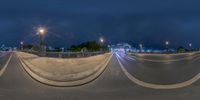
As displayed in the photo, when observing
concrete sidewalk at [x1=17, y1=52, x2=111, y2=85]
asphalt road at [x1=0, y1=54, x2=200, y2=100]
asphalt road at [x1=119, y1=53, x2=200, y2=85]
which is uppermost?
concrete sidewalk at [x1=17, y1=52, x2=111, y2=85]

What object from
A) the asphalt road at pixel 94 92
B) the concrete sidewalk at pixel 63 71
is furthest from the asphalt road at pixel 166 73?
the concrete sidewalk at pixel 63 71

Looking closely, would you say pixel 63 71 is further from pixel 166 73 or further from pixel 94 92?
pixel 94 92

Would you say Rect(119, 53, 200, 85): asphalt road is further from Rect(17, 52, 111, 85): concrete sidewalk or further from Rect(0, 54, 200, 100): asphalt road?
Rect(17, 52, 111, 85): concrete sidewalk

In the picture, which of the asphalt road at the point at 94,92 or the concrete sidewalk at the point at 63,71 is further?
the concrete sidewalk at the point at 63,71

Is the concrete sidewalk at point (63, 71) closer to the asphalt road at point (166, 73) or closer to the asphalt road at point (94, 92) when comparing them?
the asphalt road at point (94, 92)

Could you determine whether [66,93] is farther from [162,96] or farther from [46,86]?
[162,96]

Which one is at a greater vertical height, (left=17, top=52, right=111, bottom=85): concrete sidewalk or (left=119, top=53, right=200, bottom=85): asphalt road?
(left=17, top=52, right=111, bottom=85): concrete sidewalk

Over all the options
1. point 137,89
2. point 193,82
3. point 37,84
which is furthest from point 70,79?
point 193,82

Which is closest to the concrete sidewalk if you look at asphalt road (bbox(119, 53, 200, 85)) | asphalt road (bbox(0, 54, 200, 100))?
asphalt road (bbox(0, 54, 200, 100))

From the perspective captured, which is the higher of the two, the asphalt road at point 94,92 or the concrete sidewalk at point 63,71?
the concrete sidewalk at point 63,71

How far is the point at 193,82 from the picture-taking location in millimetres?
21453

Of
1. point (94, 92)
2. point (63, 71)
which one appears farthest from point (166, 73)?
point (94, 92)

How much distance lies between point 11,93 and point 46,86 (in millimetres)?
2774

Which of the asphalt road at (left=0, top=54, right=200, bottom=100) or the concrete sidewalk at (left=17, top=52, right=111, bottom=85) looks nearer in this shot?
the asphalt road at (left=0, top=54, right=200, bottom=100)
